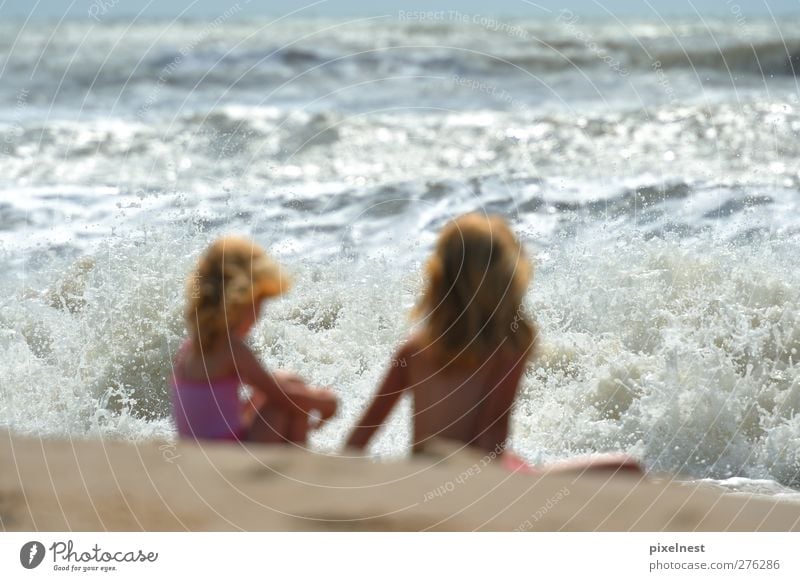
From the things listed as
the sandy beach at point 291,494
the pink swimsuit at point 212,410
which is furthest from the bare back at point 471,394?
the pink swimsuit at point 212,410

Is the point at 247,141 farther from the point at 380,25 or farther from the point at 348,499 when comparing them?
the point at 380,25

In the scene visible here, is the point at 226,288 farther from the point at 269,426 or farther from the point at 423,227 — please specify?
the point at 423,227

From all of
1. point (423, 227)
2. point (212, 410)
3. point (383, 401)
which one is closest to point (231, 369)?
point (212, 410)

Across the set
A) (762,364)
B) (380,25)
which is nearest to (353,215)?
(762,364)

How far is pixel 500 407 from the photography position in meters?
2.44

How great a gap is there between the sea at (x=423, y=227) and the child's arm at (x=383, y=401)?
118cm

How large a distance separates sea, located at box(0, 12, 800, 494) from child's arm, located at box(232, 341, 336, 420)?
49.7 inches

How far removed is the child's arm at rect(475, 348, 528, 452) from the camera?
2438 millimetres

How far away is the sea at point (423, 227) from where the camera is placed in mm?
4145

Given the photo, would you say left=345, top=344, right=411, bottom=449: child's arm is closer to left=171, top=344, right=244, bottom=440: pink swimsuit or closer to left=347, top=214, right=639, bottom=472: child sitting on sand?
left=347, top=214, right=639, bottom=472: child sitting on sand
